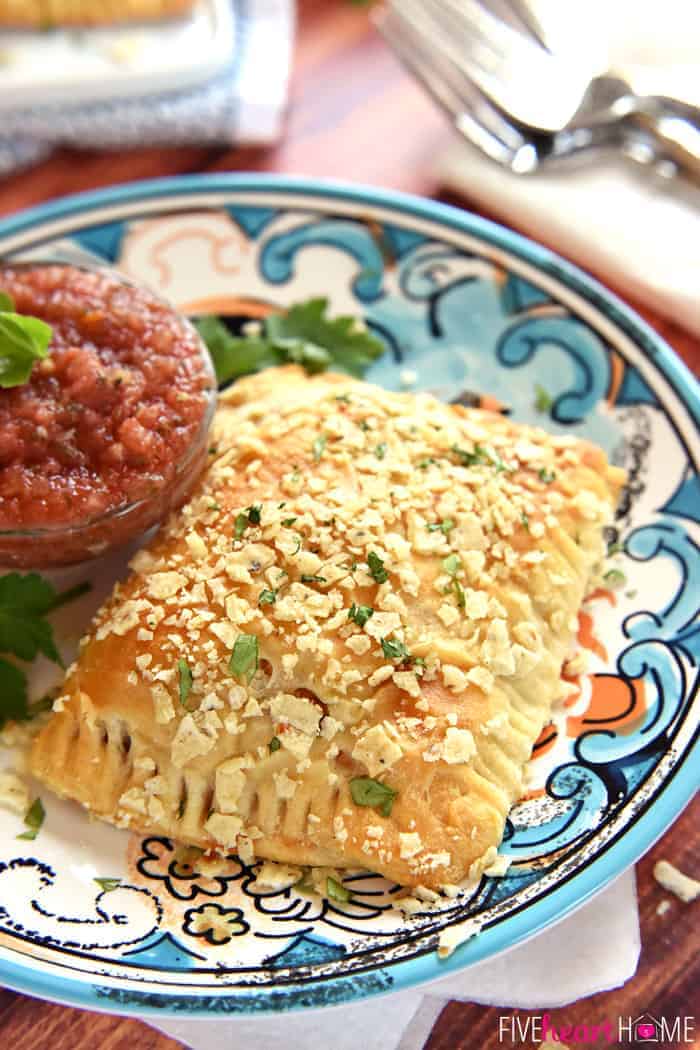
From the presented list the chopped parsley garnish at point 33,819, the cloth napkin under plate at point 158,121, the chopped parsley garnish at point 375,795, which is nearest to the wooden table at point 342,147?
the cloth napkin under plate at point 158,121

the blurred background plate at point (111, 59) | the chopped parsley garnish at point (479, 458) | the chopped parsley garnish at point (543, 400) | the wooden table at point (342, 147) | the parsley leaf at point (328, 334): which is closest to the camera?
the chopped parsley garnish at point (479, 458)

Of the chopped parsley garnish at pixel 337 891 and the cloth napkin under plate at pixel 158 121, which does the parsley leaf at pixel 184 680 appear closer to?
the chopped parsley garnish at pixel 337 891

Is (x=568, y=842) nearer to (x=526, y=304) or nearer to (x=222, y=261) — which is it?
(x=526, y=304)

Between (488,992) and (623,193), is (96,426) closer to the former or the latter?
(488,992)

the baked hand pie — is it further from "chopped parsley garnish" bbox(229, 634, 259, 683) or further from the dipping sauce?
the dipping sauce

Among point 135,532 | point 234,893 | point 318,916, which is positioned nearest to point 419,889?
point 318,916

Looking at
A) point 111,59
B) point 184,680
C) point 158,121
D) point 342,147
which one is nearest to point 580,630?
point 184,680

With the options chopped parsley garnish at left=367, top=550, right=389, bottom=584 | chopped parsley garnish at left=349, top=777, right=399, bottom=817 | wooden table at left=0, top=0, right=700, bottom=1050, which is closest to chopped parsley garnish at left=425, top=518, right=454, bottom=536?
chopped parsley garnish at left=367, top=550, right=389, bottom=584
